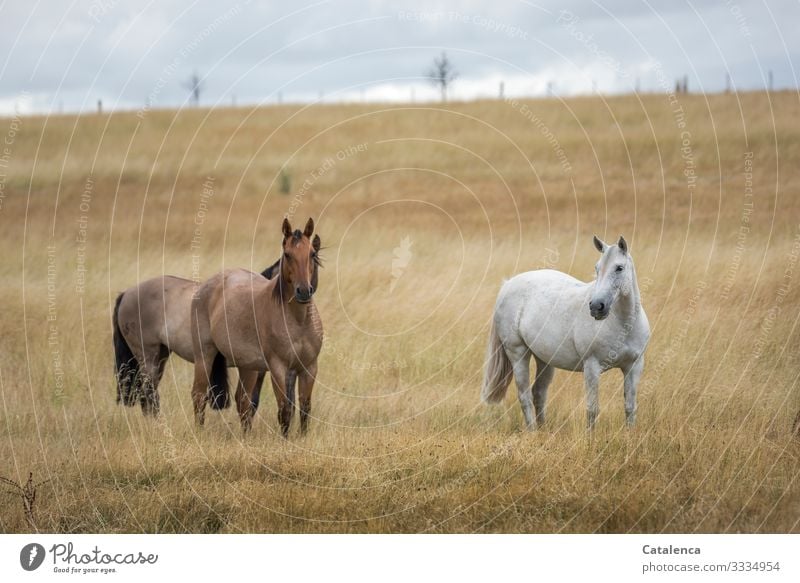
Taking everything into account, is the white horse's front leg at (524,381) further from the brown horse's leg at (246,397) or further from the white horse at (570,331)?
the brown horse's leg at (246,397)

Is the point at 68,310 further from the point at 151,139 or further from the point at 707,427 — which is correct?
the point at 151,139

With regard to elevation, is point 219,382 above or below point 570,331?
below

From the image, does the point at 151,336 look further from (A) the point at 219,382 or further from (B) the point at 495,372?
(B) the point at 495,372

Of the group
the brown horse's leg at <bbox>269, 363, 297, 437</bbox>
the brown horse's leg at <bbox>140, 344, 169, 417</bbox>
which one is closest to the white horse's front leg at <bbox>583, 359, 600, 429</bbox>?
the brown horse's leg at <bbox>269, 363, 297, 437</bbox>

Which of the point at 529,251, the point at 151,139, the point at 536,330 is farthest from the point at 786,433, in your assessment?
the point at 151,139

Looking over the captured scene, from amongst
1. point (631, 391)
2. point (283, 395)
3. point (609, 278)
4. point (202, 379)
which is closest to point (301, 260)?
point (283, 395)

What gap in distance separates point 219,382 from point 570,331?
13.9ft

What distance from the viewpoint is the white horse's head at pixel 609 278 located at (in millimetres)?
7859

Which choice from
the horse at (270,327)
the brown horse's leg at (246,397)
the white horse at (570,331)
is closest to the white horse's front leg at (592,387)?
the white horse at (570,331)

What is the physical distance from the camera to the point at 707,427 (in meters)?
8.87

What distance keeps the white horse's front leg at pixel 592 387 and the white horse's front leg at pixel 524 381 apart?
86 cm

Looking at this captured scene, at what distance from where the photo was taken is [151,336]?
10898 millimetres

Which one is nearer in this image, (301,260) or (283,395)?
(301,260)

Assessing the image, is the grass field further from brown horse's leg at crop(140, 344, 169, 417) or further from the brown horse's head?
the brown horse's head
